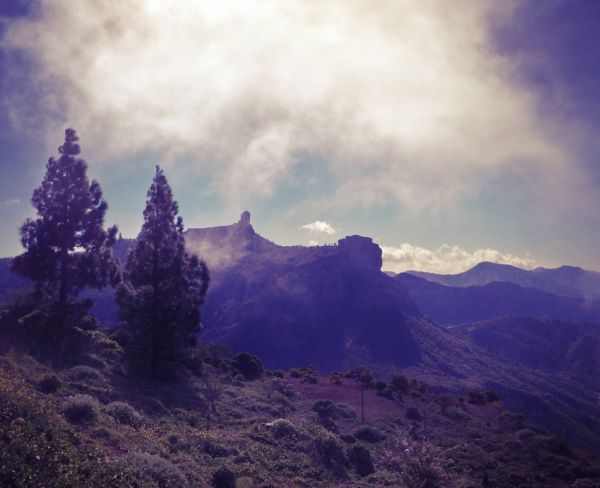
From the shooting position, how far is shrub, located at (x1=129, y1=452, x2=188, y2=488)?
1392 centimetres

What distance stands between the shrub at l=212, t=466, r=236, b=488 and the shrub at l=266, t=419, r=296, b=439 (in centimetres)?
857

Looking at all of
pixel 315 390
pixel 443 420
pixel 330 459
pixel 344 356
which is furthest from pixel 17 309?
pixel 344 356

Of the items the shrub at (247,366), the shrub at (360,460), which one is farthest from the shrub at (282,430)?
the shrub at (247,366)

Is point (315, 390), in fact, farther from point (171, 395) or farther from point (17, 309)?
point (17, 309)

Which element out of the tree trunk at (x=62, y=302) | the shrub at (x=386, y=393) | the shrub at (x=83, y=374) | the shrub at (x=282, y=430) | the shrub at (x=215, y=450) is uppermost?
the tree trunk at (x=62, y=302)

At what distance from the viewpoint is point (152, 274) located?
3491 centimetres

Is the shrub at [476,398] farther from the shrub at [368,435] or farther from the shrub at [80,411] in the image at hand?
the shrub at [80,411]

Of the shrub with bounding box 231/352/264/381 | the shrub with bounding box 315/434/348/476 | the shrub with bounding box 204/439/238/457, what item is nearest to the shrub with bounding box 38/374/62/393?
the shrub with bounding box 204/439/238/457

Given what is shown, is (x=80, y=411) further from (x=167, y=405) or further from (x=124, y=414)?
(x=167, y=405)

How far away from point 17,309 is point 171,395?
12653 millimetres

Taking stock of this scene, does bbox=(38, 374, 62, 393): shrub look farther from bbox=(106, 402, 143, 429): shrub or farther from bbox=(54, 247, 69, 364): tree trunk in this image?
bbox=(54, 247, 69, 364): tree trunk

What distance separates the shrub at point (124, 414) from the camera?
68.0ft

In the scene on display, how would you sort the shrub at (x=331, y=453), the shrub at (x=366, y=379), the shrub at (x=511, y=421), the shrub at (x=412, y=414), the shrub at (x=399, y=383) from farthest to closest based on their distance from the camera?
the shrub at (x=366, y=379) < the shrub at (x=399, y=383) < the shrub at (x=511, y=421) < the shrub at (x=412, y=414) < the shrub at (x=331, y=453)

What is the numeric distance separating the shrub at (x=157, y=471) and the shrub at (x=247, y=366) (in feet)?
113
